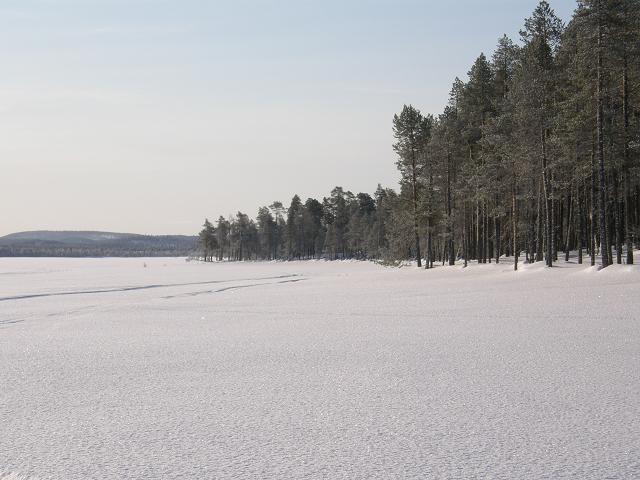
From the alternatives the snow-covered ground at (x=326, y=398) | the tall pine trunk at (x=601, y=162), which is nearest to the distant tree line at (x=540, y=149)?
the tall pine trunk at (x=601, y=162)

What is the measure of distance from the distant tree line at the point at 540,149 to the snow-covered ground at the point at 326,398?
1812cm

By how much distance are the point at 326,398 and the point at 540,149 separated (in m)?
29.5

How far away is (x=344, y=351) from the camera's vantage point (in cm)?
902

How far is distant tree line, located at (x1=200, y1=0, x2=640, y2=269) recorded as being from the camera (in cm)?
2706

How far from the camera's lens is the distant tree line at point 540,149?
27.1 metres

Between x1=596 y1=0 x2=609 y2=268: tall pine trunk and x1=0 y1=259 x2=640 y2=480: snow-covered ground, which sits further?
x1=596 y1=0 x2=609 y2=268: tall pine trunk

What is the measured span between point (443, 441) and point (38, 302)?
19.6m

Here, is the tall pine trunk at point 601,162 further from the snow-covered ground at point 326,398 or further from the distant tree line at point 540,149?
the snow-covered ground at point 326,398

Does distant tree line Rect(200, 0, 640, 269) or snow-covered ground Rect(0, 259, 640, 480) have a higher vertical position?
distant tree line Rect(200, 0, 640, 269)

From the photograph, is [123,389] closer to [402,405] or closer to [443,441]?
[402,405]

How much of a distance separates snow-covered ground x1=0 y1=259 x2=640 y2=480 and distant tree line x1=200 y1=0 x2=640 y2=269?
18117mm

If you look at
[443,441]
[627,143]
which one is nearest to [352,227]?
[627,143]

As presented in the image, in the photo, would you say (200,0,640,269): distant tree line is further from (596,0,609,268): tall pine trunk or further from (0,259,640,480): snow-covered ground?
(0,259,640,480): snow-covered ground

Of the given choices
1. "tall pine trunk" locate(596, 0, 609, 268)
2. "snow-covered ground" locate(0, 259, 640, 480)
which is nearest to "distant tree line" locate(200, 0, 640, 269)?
"tall pine trunk" locate(596, 0, 609, 268)
